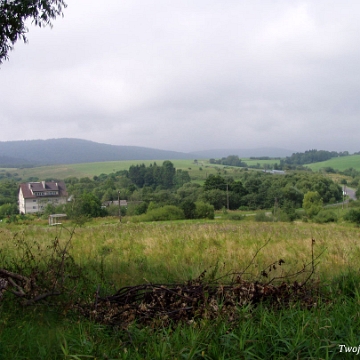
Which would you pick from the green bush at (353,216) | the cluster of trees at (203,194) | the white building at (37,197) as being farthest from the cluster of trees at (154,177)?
the green bush at (353,216)

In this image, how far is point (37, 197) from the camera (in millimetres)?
34750

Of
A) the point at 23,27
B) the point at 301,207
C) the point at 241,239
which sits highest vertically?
the point at 23,27

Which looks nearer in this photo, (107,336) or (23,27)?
(107,336)

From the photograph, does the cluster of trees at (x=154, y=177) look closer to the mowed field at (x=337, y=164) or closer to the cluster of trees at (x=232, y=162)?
the cluster of trees at (x=232, y=162)

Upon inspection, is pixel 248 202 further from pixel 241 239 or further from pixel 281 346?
pixel 281 346

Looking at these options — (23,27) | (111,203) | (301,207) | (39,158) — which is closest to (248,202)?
(301,207)

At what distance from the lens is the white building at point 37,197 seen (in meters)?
34.7

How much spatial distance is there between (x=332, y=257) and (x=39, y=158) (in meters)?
115

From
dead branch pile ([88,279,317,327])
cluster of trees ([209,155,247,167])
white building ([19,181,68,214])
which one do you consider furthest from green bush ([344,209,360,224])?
cluster of trees ([209,155,247,167])

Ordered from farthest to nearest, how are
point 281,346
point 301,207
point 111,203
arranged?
point 301,207 < point 111,203 < point 281,346

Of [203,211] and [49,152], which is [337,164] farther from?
[49,152]

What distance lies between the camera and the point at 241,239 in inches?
376

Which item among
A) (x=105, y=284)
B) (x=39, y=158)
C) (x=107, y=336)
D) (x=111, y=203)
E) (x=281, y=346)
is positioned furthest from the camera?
(x=39, y=158)

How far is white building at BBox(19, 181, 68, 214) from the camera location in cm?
3468
